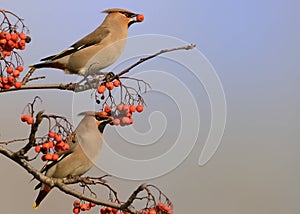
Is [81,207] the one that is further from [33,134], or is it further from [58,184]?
[33,134]

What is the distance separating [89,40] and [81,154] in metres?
0.40

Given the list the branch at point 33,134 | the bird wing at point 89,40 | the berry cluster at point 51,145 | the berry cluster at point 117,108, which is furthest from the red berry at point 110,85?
the bird wing at point 89,40

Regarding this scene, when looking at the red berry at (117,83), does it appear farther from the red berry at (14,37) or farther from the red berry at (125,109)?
the red berry at (14,37)

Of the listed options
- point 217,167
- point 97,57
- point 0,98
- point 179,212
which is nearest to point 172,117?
point 97,57

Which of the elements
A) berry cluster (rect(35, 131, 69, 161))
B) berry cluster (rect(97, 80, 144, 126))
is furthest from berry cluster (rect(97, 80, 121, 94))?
berry cluster (rect(35, 131, 69, 161))

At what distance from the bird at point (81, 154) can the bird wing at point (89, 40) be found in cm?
22

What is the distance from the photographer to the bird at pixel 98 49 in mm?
1932

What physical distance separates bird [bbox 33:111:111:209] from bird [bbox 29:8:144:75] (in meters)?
0.14

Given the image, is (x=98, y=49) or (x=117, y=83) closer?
(x=117, y=83)

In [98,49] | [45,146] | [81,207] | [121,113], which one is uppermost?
[98,49]

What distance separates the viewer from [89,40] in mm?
2219

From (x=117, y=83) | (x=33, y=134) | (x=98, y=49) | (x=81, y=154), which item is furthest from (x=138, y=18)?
(x=33, y=134)

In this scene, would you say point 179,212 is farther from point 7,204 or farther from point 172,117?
point 172,117

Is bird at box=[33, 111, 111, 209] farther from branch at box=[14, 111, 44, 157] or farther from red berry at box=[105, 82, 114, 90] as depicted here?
branch at box=[14, 111, 44, 157]
